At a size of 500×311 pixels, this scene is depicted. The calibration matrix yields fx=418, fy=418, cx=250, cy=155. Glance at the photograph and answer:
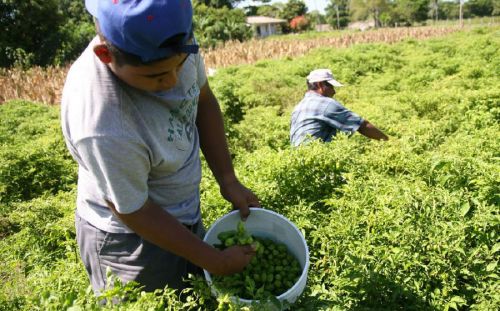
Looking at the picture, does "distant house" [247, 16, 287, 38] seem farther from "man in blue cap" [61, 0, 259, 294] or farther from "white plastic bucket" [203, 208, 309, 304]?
"man in blue cap" [61, 0, 259, 294]

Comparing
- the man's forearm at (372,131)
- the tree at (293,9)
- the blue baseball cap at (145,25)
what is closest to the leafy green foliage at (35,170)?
the man's forearm at (372,131)

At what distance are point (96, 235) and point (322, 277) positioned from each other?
4.33ft

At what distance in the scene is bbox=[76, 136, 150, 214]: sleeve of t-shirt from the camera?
1304mm

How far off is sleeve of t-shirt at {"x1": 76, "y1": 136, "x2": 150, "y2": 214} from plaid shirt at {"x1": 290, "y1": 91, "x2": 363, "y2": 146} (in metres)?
3.00

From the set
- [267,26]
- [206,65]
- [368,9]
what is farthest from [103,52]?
[368,9]

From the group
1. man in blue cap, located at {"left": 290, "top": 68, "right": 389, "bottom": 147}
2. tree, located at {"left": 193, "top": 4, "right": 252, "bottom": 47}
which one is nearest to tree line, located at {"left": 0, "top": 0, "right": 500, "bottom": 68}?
tree, located at {"left": 193, "top": 4, "right": 252, "bottom": 47}

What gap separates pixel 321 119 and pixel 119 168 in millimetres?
3308

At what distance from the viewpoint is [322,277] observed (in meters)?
2.45

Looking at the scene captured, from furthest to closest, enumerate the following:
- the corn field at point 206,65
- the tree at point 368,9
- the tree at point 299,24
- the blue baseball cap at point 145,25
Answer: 1. the tree at point 368,9
2. the tree at point 299,24
3. the corn field at point 206,65
4. the blue baseball cap at point 145,25

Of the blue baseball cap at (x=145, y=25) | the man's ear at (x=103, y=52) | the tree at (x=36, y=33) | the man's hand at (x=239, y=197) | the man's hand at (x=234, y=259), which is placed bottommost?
the man's hand at (x=234, y=259)

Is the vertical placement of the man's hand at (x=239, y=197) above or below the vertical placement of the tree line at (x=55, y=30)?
below

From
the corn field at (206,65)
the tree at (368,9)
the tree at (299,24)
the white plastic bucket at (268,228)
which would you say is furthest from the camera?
the tree at (368,9)

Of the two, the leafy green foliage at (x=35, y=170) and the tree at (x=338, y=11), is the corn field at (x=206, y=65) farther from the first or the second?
the tree at (x=338, y=11)

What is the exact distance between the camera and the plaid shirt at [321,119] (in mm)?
4387
